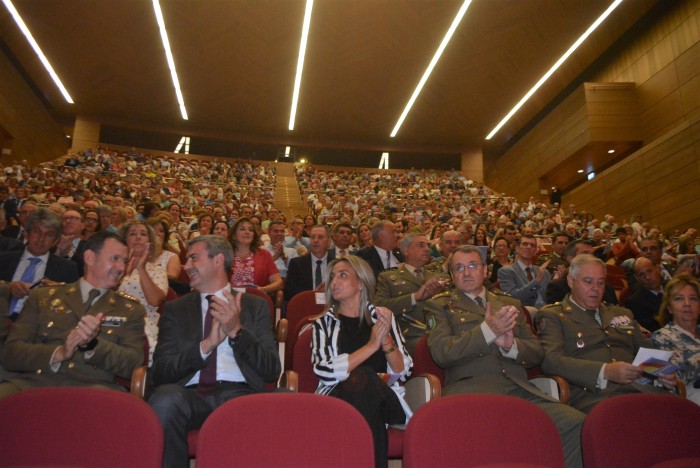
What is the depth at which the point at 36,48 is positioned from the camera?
1110cm

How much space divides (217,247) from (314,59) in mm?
9909

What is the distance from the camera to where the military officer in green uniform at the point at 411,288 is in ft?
7.93

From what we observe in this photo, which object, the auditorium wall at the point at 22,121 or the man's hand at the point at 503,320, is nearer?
Result: the man's hand at the point at 503,320

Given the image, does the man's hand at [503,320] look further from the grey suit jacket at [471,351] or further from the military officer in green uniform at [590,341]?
the military officer in green uniform at [590,341]

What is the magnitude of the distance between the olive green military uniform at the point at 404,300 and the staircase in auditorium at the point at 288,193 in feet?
30.4

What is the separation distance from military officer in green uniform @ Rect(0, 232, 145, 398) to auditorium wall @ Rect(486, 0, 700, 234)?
943cm

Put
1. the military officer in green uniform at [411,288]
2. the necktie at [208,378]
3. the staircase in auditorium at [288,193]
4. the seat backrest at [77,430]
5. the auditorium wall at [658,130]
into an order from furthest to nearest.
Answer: the staircase in auditorium at [288,193] < the auditorium wall at [658,130] < the military officer in green uniform at [411,288] < the necktie at [208,378] < the seat backrest at [77,430]

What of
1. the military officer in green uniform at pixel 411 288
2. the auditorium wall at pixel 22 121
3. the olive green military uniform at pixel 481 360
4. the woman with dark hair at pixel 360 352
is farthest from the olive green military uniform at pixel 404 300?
the auditorium wall at pixel 22 121

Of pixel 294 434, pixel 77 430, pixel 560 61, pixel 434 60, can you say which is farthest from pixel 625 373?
pixel 560 61

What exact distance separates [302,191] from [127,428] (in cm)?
1319

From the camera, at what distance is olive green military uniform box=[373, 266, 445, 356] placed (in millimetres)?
2512

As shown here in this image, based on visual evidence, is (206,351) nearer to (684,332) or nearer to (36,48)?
(684,332)

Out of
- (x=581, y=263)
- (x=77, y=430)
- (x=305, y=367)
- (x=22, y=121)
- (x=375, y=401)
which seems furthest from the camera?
(x=22, y=121)

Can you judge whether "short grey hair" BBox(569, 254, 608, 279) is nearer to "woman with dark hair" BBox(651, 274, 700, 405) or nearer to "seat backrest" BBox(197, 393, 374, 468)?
"woman with dark hair" BBox(651, 274, 700, 405)
